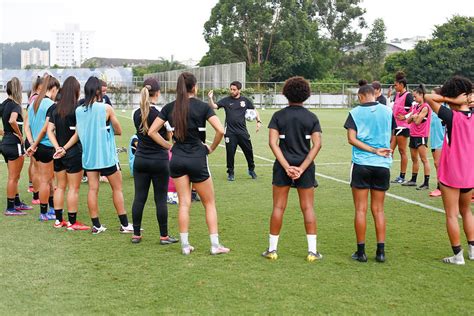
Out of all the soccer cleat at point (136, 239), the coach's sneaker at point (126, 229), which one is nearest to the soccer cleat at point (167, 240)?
the soccer cleat at point (136, 239)

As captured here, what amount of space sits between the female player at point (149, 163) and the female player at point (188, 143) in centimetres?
33

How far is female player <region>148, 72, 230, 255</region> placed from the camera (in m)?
6.59

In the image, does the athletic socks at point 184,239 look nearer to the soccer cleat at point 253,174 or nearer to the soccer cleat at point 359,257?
the soccer cleat at point 359,257

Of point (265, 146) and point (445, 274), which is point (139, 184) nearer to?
point (445, 274)

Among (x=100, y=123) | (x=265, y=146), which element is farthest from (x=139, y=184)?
(x=265, y=146)

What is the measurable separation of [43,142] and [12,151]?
914 mm

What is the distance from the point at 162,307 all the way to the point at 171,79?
64.4 m

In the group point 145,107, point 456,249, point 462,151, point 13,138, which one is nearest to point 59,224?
point 13,138

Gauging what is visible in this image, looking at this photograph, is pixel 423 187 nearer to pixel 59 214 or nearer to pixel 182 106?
pixel 182 106

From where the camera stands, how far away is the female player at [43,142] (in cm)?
859

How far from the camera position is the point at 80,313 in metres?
4.98

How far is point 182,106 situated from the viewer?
6.58 m

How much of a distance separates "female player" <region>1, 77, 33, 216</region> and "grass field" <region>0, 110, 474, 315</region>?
0.39 m

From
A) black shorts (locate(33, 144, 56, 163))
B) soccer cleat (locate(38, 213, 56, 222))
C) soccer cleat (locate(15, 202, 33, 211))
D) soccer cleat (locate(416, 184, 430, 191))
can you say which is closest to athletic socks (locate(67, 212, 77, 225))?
soccer cleat (locate(38, 213, 56, 222))
